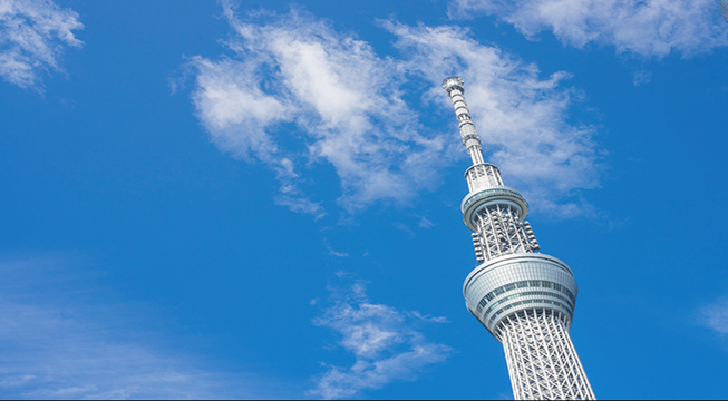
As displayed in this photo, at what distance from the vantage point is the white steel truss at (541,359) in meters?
110

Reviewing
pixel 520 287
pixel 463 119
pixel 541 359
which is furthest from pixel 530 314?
pixel 463 119

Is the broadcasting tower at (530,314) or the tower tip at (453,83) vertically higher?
the tower tip at (453,83)

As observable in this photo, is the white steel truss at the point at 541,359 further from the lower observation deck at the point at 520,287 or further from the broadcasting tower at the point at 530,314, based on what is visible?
the lower observation deck at the point at 520,287

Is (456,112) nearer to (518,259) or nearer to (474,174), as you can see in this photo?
(474,174)

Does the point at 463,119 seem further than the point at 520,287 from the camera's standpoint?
Yes

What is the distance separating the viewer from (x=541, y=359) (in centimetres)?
11488

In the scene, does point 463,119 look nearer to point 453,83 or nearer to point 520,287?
point 453,83

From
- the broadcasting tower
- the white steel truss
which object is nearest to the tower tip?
the broadcasting tower

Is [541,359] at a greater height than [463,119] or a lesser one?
lesser

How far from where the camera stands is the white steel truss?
110231mm

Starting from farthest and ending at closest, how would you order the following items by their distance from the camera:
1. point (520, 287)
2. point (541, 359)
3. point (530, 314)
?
point (520, 287) → point (530, 314) → point (541, 359)

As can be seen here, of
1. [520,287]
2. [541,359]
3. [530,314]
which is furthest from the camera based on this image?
[520,287]

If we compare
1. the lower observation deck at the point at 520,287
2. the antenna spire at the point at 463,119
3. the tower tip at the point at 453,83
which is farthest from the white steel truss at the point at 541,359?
the tower tip at the point at 453,83

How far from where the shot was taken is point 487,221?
143875 mm
